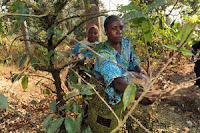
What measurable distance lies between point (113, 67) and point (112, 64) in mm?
21

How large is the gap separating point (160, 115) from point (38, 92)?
250 centimetres

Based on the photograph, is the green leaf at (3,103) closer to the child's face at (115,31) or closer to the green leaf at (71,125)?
the green leaf at (71,125)

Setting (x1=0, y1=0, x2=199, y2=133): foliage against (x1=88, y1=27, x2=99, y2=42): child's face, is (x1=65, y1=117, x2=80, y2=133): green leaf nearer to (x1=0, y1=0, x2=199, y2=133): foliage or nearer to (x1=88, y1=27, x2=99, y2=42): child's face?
(x1=0, y1=0, x2=199, y2=133): foliage

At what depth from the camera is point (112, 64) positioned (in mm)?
1454

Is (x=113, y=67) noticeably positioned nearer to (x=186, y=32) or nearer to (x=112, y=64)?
(x=112, y=64)

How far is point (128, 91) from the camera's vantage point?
706 mm

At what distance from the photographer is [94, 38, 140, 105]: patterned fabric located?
1451mm

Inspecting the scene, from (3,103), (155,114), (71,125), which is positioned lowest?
(155,114)

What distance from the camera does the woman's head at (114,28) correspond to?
1628mm

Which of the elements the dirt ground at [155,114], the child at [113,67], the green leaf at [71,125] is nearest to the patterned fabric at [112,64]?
the child at [113,67]

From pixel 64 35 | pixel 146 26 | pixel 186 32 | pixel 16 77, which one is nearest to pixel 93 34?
pixel 16 77

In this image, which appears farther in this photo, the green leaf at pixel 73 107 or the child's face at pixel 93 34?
the child's face at pixel 93 34

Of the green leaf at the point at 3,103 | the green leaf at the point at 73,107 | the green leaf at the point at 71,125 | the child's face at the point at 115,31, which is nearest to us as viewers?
the green leaf at the point at 3,103

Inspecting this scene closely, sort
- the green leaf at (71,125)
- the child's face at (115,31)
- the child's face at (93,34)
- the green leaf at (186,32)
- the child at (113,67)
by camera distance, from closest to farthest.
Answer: the green leaf at (186,32) → the green leaf at (71,125) → the child at (113,67) → the child's face at (115,31) → the child's face at (93,34)
